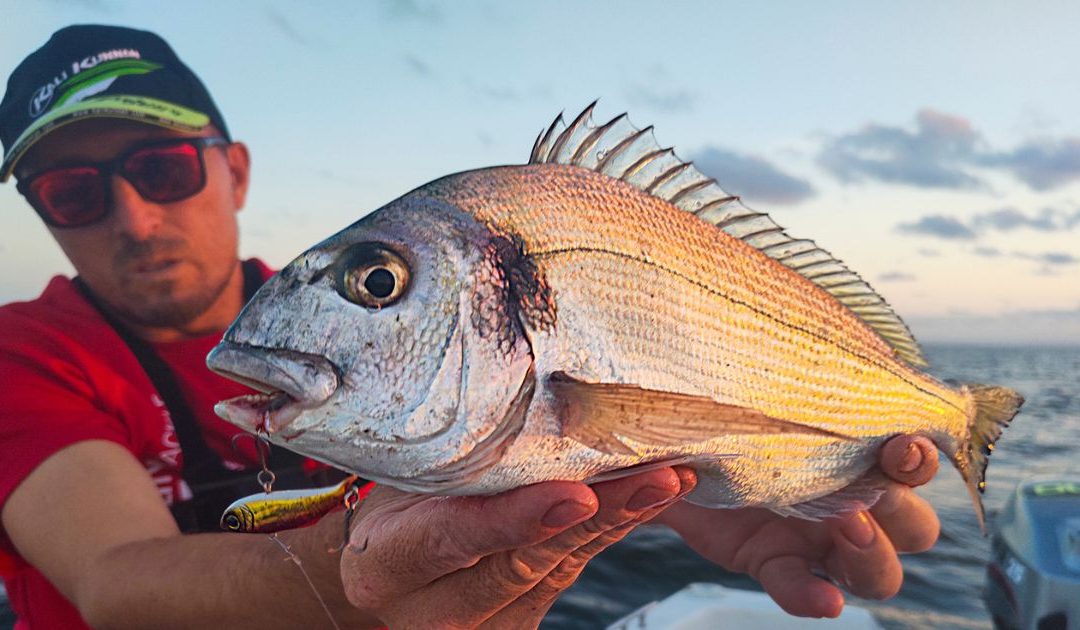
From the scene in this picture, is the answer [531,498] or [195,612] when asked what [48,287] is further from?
[531,498]

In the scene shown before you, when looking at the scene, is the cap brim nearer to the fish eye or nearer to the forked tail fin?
the fish eye

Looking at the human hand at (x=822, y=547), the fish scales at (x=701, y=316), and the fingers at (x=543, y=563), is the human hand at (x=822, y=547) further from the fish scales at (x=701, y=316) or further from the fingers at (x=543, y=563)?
the fingers at (x=543, y=563)

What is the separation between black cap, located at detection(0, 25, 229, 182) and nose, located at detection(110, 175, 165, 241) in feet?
1.08

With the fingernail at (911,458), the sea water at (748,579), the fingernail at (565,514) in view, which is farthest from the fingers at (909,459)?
the sea water at (748,579)

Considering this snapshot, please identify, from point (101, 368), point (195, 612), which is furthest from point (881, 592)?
point (101, 368)

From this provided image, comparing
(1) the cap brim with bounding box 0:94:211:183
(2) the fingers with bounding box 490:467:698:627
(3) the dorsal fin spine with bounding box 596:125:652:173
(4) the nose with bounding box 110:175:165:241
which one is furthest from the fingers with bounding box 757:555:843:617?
(1) the cap brim with bounding box 0:94:211:183

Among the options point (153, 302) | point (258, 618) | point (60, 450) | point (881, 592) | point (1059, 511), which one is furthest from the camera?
point (1059, 511)

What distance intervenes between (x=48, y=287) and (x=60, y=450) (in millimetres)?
1282

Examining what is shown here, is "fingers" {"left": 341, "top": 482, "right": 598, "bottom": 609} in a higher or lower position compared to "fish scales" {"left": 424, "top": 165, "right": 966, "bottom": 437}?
lower

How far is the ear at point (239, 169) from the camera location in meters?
3.81

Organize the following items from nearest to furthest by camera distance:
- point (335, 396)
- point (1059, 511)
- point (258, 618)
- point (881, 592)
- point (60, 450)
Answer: point (335, 396), point (258, 618), point (60, 450), point (881, 592), point (1059, 511)

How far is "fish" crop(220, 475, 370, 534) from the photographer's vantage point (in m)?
1.75

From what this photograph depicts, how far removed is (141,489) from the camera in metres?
2.42

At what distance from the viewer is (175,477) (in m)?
2.94
